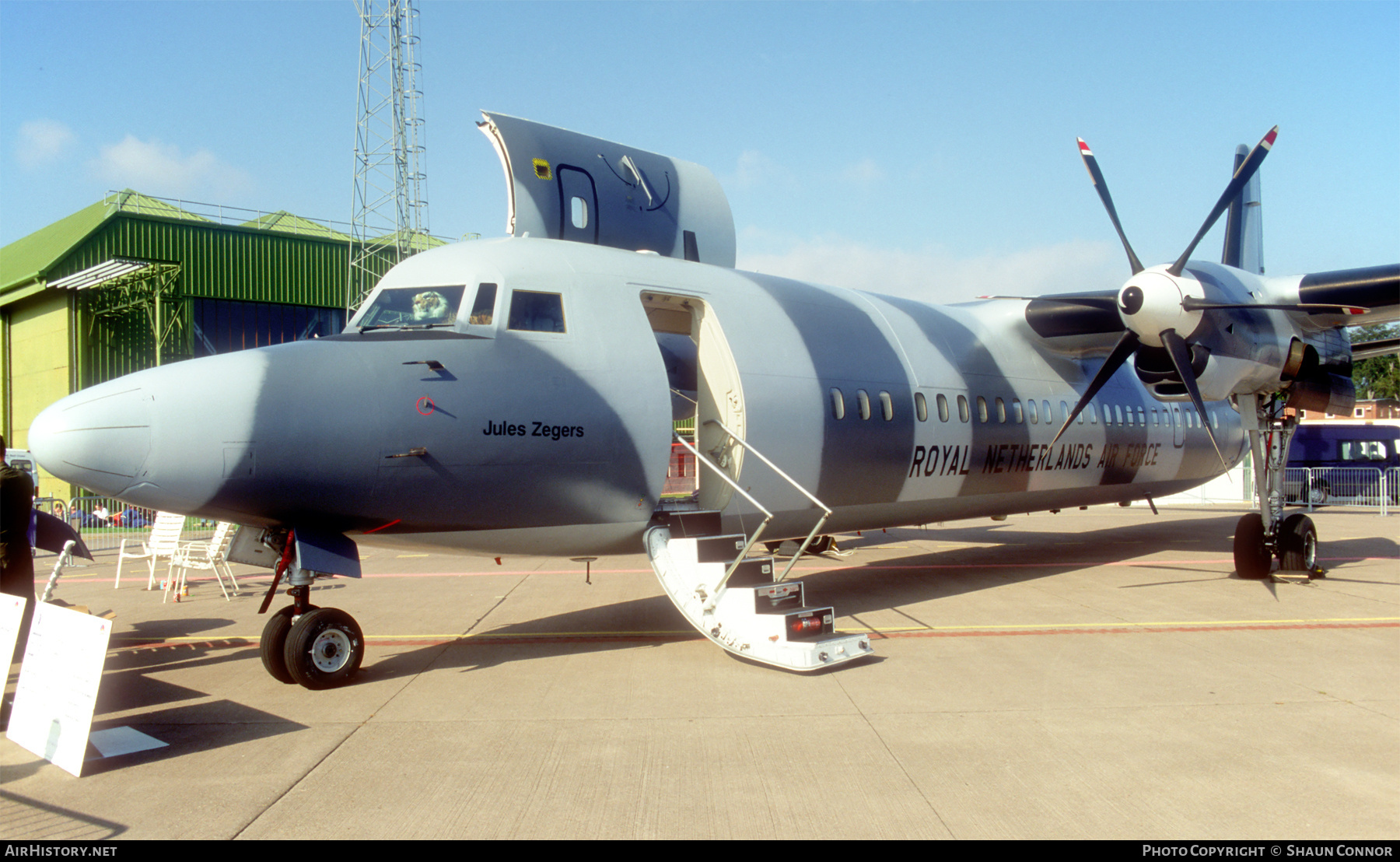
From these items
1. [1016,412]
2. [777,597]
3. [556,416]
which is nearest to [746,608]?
[777,597]

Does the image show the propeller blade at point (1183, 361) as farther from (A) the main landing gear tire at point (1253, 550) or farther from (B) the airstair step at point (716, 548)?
(B) the airstair step at point (716, 548)

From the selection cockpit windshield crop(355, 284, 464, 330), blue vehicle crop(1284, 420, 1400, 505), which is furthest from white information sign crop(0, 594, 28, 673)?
blue vehicle crop(1284, 420, 1400, 505)

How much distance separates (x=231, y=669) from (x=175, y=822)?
12.4 ft

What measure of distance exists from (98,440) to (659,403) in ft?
13.5

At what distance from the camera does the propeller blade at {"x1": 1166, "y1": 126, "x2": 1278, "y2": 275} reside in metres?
11.1

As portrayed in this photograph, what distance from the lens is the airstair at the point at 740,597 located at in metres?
7.65

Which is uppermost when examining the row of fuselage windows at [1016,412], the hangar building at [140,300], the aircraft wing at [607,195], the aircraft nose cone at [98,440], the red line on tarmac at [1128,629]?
the hangar building at [140,300]

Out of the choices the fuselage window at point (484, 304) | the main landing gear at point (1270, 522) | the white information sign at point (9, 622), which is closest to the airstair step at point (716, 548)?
the fuselage window at point (484, 304)

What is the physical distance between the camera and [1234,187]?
11.4 metres

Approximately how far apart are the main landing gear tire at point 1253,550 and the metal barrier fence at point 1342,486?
19.6 meters

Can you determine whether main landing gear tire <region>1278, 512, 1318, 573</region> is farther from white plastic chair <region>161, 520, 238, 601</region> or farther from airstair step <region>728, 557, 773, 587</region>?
white plastic chair <region>161, 520, 238, 601</region>

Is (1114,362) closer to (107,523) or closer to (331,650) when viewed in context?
(331,650)

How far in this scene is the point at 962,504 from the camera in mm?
11797
